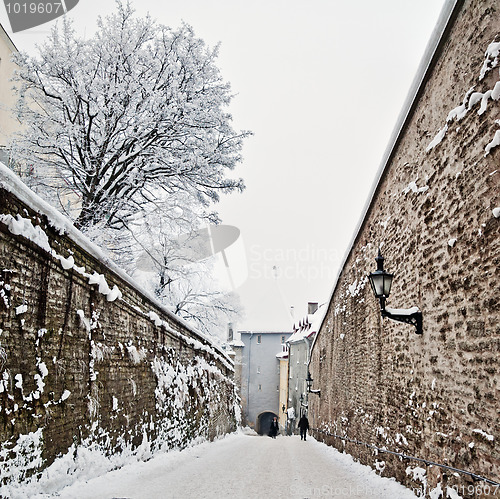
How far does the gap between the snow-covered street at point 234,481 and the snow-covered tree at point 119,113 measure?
5.47 meters

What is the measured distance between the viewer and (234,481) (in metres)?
6.87

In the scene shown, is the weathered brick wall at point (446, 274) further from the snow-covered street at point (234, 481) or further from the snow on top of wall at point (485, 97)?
the snow-covered street at point (234, 481)

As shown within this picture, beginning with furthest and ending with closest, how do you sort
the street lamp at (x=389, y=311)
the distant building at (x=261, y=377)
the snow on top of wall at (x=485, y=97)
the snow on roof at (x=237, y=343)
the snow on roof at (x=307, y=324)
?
1. the snow on roof at (x=237, y=343)
2. the distant building at (x=261, y=377)
3. the snow on roof at (x=307, y=324)
4. the street lamp at (x=389, y=311)
5. the snow on top of wall at (x=485, y=97)

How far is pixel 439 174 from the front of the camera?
5.25m

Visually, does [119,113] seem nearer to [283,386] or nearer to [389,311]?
[389,311]

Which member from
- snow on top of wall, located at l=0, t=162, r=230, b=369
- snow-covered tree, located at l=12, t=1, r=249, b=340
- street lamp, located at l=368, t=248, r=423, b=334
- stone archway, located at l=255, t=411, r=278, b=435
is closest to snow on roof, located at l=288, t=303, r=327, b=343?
stone archway, located at l=255, t=411, r=278, b=435

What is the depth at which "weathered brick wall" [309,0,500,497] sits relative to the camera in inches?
159

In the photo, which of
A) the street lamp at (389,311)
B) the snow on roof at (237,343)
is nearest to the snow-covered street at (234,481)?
the street lamp at (389,311)

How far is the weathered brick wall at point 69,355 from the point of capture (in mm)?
4309

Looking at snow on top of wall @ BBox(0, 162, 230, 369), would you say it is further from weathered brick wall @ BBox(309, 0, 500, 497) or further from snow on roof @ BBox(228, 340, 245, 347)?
snow on roof @ BBox(228, 340, 245, 347)

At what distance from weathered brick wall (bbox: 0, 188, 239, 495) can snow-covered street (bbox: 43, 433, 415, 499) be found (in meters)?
0.48

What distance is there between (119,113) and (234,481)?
8387mm

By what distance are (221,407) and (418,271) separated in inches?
533

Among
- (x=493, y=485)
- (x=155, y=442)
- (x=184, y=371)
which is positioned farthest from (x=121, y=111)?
(x=493, y=485)
